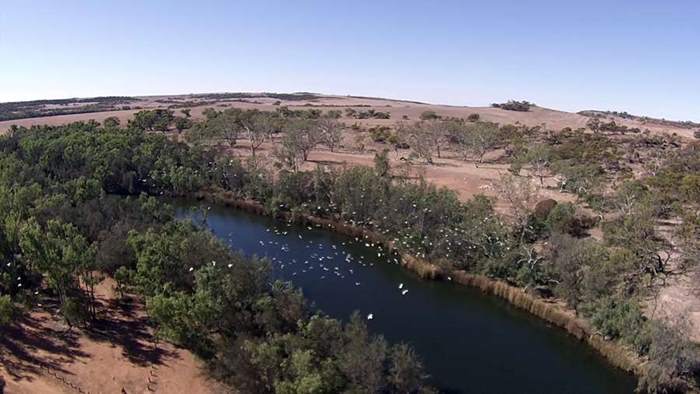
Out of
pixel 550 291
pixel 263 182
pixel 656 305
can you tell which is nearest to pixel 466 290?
pixel 550 291

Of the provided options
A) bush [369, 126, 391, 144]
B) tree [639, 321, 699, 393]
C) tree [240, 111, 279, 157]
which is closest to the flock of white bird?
tree [639, 321, 699, 393]

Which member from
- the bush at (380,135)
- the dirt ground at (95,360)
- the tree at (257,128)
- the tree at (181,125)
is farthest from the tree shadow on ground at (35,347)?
the tree at (181,125)

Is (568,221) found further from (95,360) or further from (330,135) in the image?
(330,135)

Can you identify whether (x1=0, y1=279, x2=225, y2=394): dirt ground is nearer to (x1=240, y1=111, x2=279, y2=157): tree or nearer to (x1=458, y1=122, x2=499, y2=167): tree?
(x1=240, y1=111, x2=279, y2=157): tree

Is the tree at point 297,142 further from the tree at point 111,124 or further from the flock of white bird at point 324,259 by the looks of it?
the tree at point 111,124

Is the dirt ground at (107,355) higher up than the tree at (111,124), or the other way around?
the tree at (111,124)

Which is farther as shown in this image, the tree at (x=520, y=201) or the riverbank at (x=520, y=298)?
the tree at (x=520, y=201)

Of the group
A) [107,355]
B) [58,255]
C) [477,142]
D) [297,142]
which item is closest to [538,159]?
[477,142]
